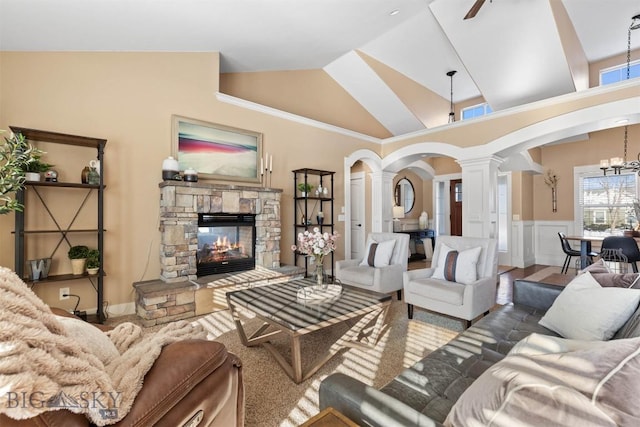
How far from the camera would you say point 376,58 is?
5316 millimetres

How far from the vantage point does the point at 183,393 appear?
954 mm

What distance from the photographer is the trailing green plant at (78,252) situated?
2986 millimetres

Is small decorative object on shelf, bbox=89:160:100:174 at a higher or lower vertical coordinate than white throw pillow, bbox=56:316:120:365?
higher

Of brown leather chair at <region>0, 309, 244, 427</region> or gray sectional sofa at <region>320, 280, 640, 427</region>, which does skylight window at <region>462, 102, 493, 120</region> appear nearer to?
gray sectional sofa at <region>320, 280, 640, 427</region>

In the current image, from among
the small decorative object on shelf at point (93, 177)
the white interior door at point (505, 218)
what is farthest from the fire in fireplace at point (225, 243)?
the white interior door at point (505, 218)

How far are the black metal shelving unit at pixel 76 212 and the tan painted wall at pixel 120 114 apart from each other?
13cm

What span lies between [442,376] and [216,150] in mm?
3694

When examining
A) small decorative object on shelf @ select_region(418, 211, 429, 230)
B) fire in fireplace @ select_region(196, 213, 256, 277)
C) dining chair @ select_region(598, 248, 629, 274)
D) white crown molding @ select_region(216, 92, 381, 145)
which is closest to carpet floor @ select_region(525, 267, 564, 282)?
dining chair @ select_region(598, 248, 629, 274)

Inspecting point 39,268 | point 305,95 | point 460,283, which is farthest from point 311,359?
point 305,95

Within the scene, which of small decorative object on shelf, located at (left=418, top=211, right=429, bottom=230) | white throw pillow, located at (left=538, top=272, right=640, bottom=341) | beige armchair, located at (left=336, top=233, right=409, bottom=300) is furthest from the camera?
small decorative object on shelf, located at (left=418, top=211, right=429, bottom=230)

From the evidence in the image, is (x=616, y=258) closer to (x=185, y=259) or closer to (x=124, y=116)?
(x=185, y=259)

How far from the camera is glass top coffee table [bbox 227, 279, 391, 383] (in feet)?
6.50

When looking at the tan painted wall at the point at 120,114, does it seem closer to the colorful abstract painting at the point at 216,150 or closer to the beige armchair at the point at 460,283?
the colorful abstract painting at the point at 216,150

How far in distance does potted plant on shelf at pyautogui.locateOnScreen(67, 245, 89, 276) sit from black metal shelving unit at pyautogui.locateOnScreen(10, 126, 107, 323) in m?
0.06
